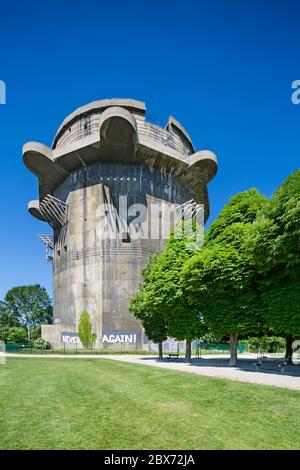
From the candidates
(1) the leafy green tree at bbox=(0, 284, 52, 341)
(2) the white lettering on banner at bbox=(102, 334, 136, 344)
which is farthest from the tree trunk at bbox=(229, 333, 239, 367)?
(1) the leafy green tree at bbox=(0, 284, 52, 341)

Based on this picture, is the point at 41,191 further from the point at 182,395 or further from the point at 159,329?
the point at 182,395

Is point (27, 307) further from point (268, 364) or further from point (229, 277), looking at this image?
point (229, 277)

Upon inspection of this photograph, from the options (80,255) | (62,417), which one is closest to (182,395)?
(62,417)

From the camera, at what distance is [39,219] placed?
7931cm

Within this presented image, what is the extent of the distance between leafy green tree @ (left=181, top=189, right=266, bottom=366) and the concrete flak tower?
29.4 m

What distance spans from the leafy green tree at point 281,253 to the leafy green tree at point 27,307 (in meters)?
83.2

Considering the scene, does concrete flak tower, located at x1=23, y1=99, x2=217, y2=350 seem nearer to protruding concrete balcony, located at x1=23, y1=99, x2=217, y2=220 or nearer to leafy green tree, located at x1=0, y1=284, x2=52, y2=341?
protruding concrete balcony, located at x1=23, y1=99, x2=217, y2=220

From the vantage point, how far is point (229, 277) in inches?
926

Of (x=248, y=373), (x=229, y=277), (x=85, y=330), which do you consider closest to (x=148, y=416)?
(x=248, y=373)

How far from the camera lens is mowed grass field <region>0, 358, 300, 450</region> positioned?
295 inches

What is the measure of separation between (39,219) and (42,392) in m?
69.5

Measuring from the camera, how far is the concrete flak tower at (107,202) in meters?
54.9

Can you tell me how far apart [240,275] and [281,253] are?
4572 mm

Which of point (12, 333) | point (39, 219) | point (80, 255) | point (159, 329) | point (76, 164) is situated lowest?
point (12, 333)
